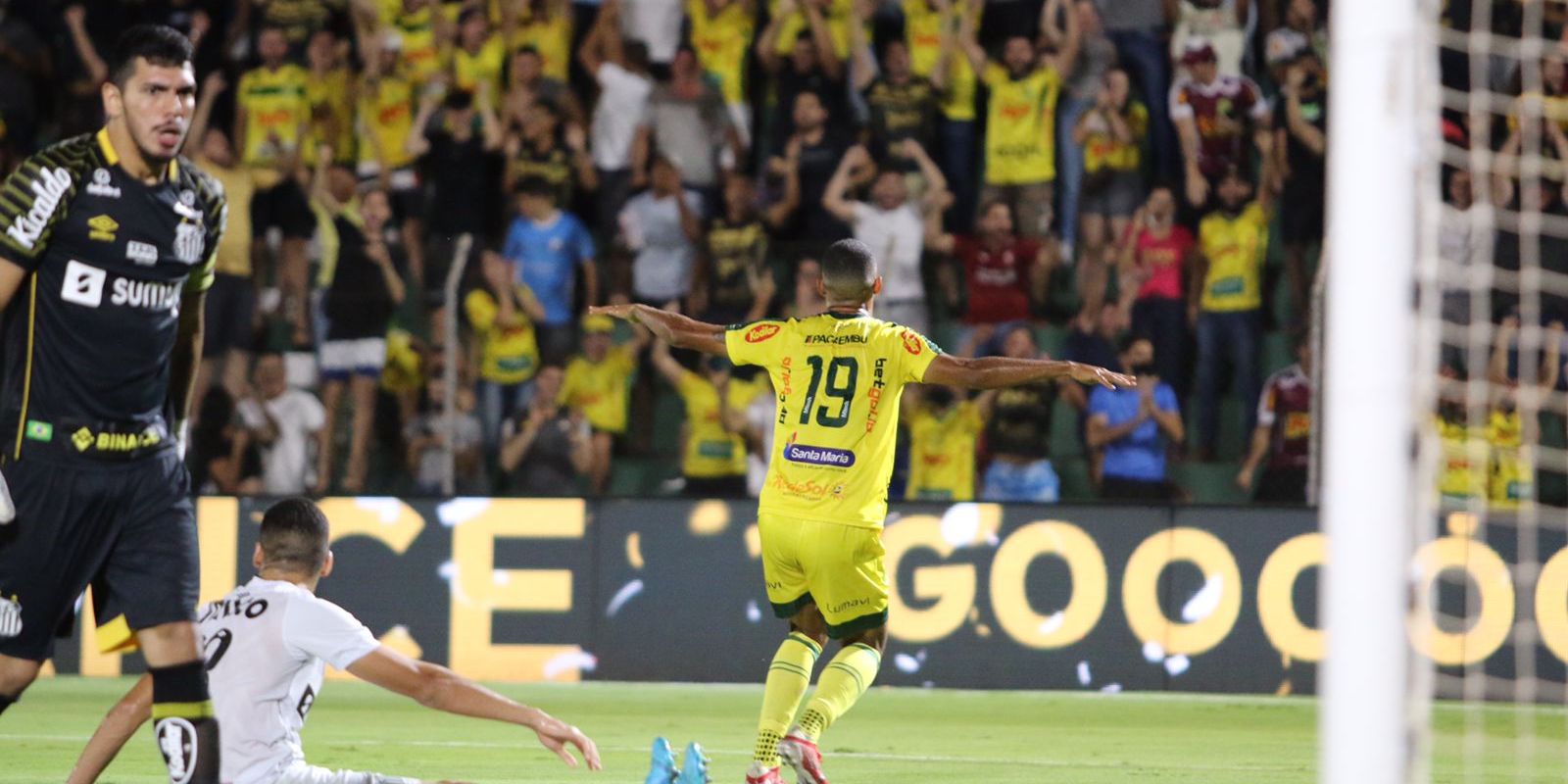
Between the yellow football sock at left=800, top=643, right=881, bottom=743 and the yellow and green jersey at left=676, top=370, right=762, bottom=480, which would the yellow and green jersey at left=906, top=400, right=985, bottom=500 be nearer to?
the yellow and green jersey at left=676, top=370, right=762, bottom=480

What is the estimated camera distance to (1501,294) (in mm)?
12383

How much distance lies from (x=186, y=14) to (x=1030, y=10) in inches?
254

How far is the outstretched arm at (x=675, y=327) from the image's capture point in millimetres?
7277

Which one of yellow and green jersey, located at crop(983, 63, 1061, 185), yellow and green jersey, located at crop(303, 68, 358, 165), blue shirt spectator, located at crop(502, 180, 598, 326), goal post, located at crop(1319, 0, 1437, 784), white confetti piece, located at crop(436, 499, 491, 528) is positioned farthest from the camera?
yellow and green jersey, located at crop(303, 68, 358, 165)

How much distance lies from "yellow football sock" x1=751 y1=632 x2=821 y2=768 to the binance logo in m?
2.79

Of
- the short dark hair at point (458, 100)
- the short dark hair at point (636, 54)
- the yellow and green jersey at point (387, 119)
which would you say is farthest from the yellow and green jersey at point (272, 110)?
the short dark hair at point (636, 54)

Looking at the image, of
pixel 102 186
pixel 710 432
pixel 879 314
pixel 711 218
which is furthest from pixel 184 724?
pixel 711 218

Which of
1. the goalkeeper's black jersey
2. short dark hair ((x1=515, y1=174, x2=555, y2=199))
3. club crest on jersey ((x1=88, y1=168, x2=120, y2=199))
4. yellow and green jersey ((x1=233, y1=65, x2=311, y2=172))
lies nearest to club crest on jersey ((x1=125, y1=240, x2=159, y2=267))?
the goalkeeper's black jersey

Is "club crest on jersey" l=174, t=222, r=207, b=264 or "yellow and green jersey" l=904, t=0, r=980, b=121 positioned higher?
"yellow and green jersey" l=904, t=0, r=980, b=121

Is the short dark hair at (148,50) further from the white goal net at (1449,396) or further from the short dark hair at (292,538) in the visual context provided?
the white goal net at (1449,396)

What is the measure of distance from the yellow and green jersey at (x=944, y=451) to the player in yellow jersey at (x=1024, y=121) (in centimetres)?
182

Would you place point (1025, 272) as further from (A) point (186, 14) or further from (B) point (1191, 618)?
(A) point (186, 14)

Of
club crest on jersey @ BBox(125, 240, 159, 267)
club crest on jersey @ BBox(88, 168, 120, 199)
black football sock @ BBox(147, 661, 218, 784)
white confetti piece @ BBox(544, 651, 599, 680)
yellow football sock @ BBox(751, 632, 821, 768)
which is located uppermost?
club crest on jersey @ BBox(88, 168, 120, 199)

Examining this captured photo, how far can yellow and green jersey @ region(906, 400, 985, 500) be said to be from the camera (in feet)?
39.8
